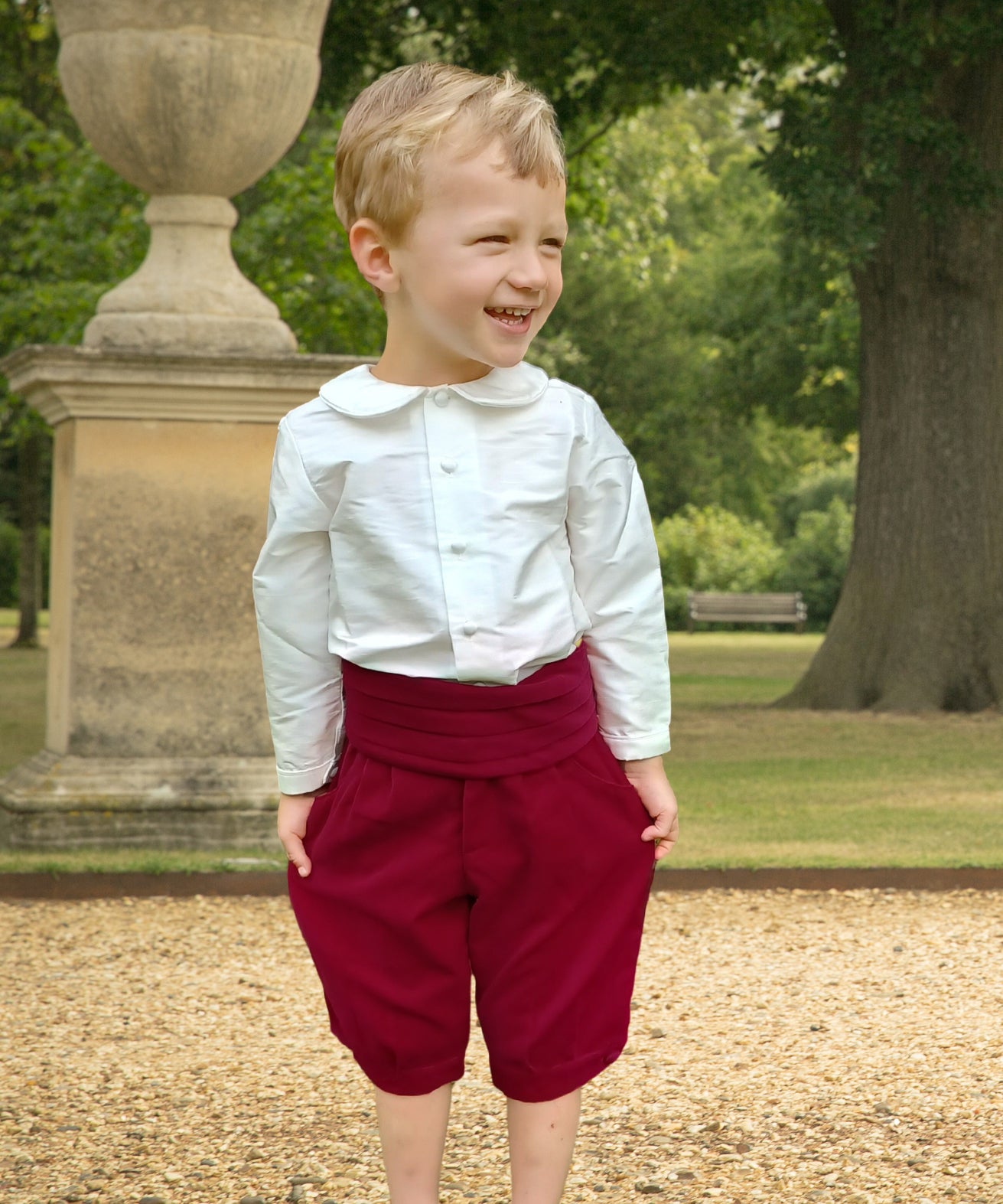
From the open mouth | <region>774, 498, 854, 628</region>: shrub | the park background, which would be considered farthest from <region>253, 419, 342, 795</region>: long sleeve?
<region>774, 498, 854, 628</region>: shrub

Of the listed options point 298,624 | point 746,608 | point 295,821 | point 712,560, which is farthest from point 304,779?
point 712,560

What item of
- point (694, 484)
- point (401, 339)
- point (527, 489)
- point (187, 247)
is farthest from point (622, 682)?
point (694, 484)

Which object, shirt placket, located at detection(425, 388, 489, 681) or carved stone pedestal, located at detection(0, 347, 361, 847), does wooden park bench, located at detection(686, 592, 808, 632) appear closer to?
carved stone pedestal, located at detection(0, 347, 361, 847)

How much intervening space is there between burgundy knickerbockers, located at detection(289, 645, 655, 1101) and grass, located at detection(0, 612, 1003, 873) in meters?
3.35

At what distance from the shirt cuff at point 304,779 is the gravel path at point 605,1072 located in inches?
36.3

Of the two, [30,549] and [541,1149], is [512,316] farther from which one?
[30,549]

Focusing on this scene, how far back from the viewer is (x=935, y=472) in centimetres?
1188

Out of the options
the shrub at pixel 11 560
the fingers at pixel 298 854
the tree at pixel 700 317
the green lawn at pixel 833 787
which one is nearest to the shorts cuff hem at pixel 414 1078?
the fingers at pixel 298 854

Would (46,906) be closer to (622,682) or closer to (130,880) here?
(130,880)

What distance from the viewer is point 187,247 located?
6172 mm

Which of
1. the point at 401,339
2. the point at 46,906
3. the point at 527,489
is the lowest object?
the point at 46,906

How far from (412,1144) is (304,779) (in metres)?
0.50

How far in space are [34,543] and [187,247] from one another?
17.1m

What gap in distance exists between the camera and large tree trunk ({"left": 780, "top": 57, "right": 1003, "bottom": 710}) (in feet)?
38.3
